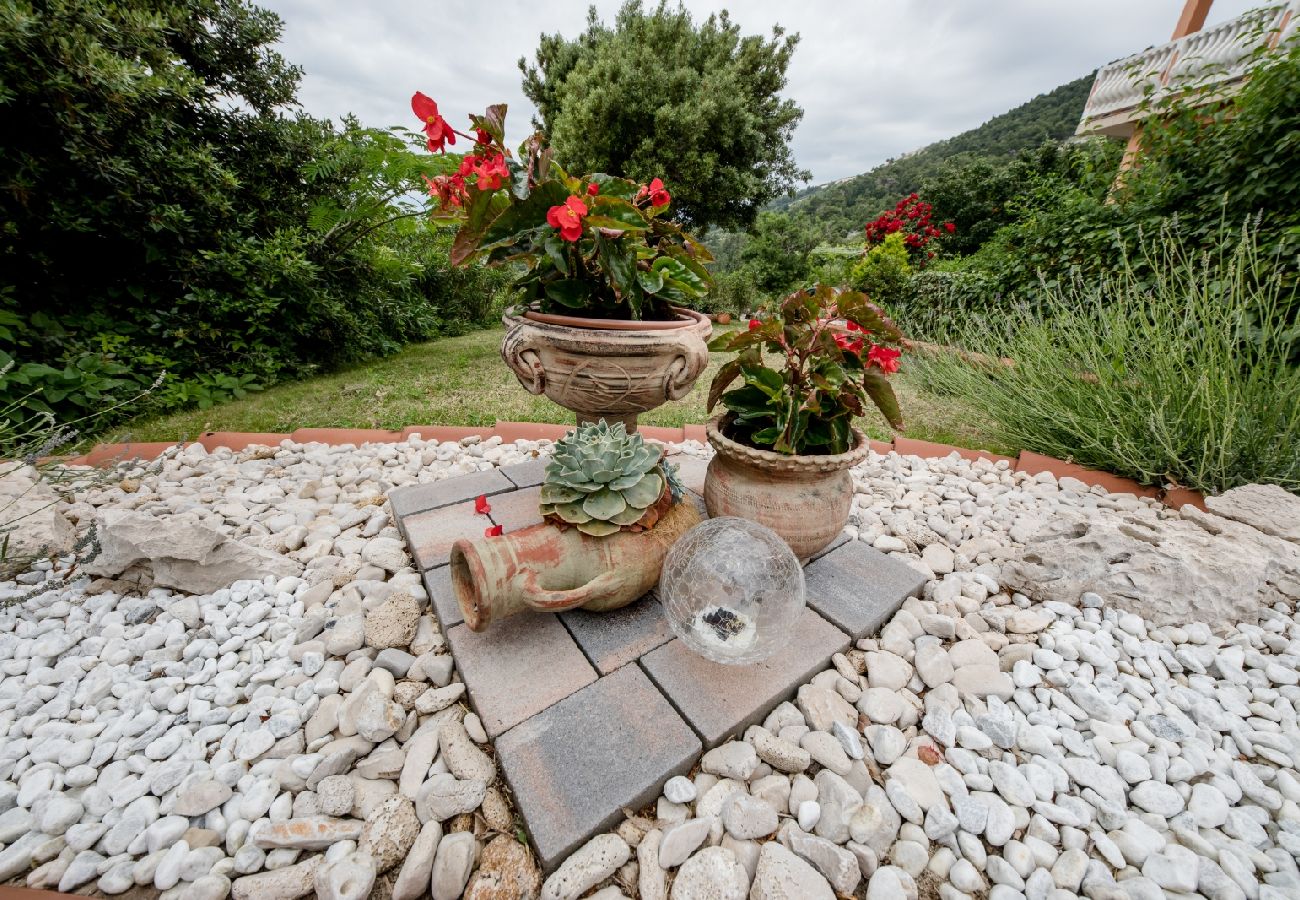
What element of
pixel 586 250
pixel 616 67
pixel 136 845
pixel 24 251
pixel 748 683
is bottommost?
pixel 136 845

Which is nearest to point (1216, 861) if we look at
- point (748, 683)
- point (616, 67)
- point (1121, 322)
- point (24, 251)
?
point (748, 683)

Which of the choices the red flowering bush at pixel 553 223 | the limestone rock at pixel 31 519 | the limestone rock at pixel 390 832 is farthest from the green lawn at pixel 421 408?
the limestone rock at pixel 390 832

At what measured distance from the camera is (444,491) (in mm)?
1989

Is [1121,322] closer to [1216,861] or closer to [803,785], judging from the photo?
[1216,861]

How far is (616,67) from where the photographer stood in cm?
677

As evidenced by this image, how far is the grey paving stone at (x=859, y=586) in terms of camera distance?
1.47 meters

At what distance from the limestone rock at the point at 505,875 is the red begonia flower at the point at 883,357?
1460 mm

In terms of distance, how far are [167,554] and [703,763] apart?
1.67 meters

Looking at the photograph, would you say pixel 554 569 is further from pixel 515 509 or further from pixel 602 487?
pixel 515 509

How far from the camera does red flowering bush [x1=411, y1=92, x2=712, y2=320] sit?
140 cm

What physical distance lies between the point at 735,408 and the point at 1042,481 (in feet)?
6.04

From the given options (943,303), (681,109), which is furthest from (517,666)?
(681,109)

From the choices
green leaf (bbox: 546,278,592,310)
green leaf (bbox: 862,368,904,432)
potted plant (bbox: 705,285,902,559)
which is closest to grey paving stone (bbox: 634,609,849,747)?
potted plant (bbox: 705,285,902,559)

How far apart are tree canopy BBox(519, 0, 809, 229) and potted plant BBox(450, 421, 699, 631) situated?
6755 mm
